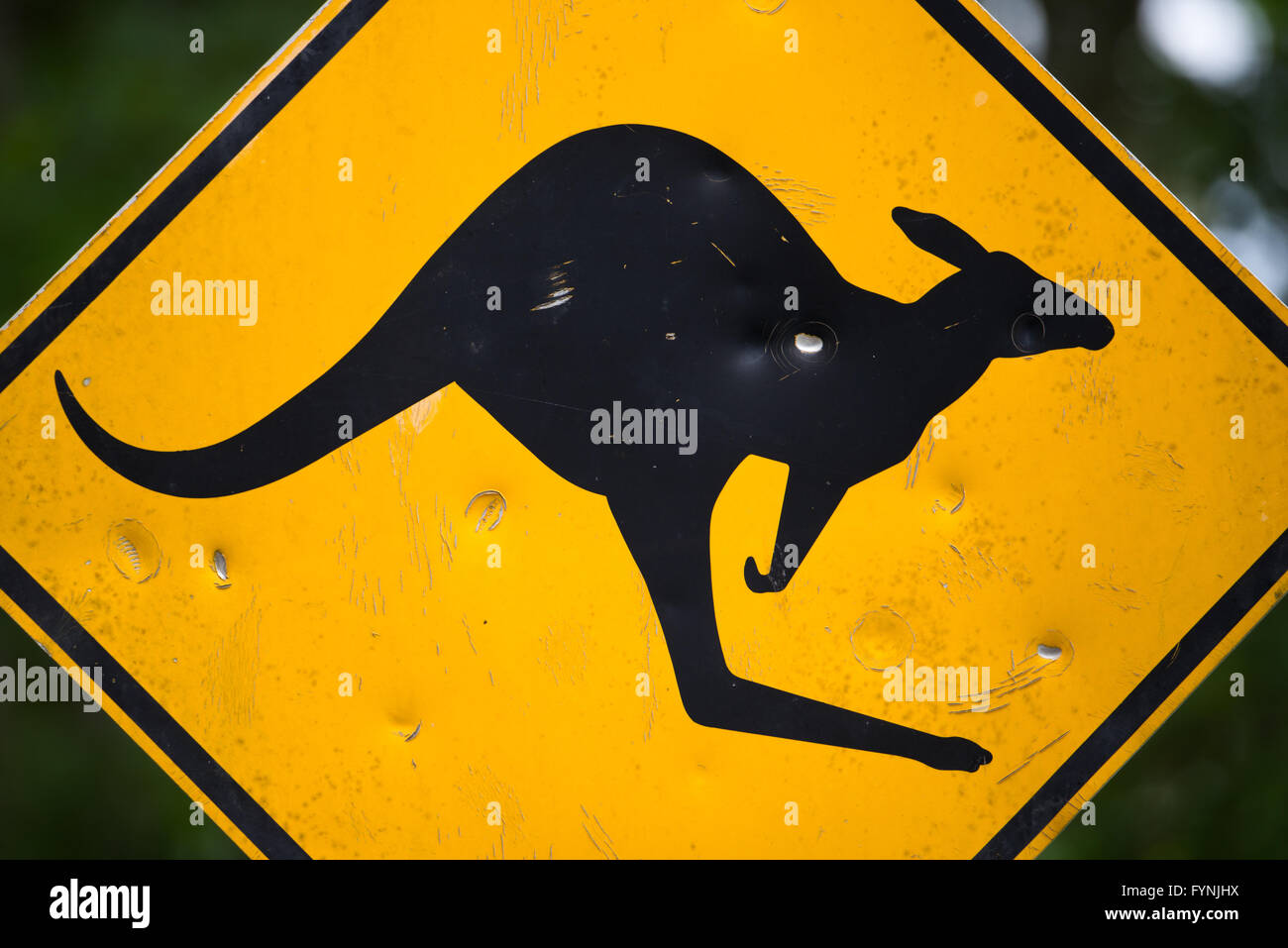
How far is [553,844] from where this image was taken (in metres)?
1.37

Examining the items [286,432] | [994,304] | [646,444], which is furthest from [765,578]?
[286,432]

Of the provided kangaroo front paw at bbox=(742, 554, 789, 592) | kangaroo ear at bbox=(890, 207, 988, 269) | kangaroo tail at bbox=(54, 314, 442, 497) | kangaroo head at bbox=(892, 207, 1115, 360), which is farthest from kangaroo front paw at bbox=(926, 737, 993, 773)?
kangaroo tail at bbox=(54, 314, 442, 497)

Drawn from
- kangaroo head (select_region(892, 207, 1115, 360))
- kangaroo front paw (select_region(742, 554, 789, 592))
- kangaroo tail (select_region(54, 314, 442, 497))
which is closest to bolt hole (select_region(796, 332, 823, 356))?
kangaroo head (select_region(892, 207, 1115, 360))

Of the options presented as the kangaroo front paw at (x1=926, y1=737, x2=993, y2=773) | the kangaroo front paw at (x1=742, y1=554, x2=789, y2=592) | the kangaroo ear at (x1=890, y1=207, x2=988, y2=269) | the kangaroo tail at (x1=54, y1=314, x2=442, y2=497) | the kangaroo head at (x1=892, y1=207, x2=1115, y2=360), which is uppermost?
the kangaroo ear at (x1=890, y1=207, x2=988, y2=269)

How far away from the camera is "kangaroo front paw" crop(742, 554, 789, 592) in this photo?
1318mm

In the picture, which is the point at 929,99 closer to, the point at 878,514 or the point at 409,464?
the point at 878,514

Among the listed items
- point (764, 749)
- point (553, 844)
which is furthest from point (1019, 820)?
point (553, 844)

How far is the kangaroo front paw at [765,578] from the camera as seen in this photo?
1318 mm

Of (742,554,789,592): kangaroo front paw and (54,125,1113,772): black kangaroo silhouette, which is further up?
(54,125,1113,772): black kangaroo silhouette

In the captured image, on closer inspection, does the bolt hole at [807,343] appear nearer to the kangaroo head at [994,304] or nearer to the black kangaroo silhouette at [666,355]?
the black kangaroo silhouette at [666,355]

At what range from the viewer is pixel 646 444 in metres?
1.32

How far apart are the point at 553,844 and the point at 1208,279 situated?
1382 millimetres

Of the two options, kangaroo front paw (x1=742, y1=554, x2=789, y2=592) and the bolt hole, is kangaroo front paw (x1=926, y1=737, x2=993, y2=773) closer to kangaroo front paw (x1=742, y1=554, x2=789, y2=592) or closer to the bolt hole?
kangaroo front paw (x1=742, y1=554, x2=789, y2=592)

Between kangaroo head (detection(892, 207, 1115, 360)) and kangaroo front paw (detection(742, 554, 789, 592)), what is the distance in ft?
1.50
